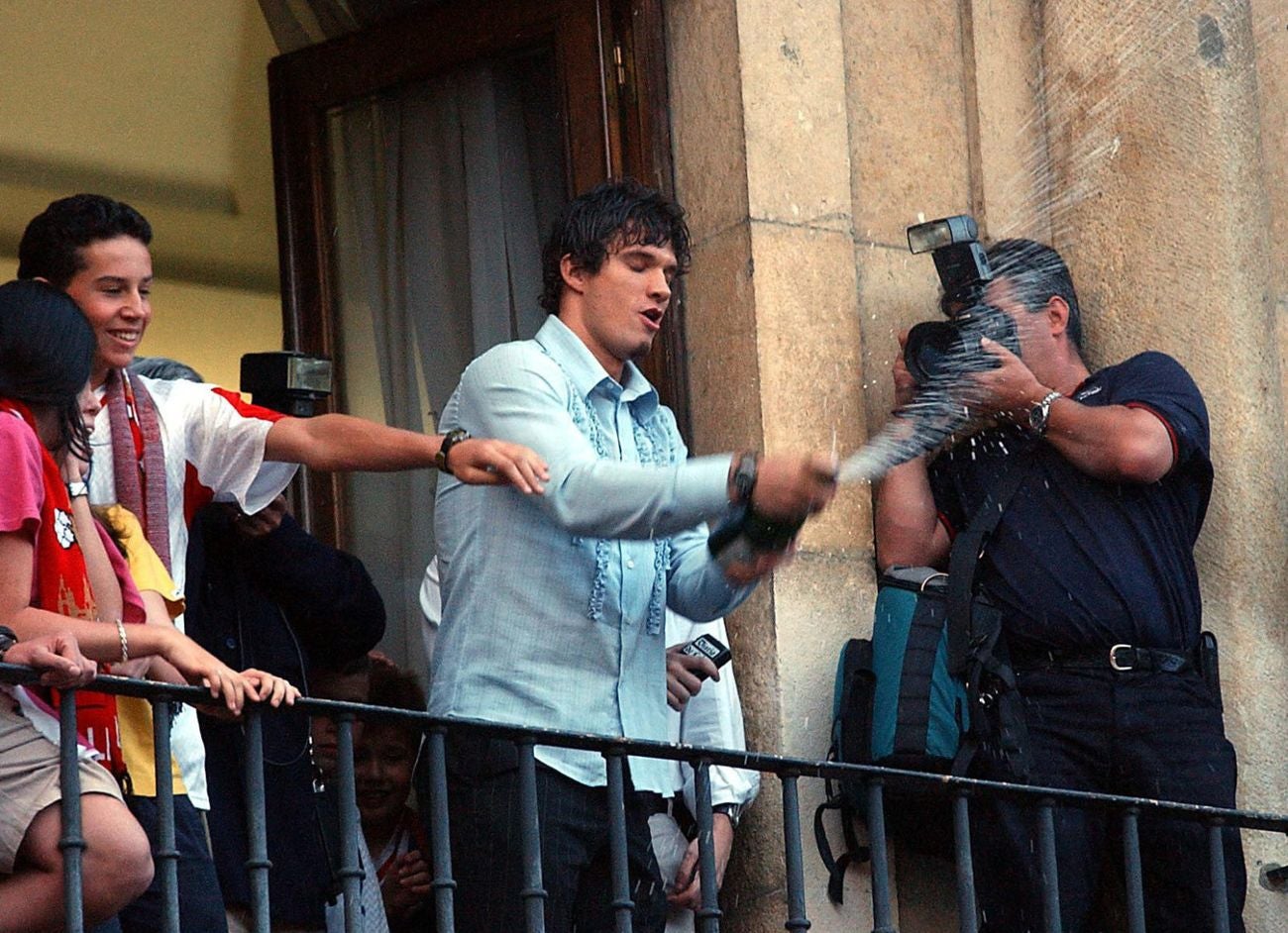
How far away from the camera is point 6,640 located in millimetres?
4223

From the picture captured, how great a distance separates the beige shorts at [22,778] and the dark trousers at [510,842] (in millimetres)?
835

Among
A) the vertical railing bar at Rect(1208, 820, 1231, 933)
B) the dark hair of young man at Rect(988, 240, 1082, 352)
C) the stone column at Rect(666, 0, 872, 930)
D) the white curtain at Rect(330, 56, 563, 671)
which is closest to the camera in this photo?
the vertical railing bar at Rect(1208, 820, 1231, 933)

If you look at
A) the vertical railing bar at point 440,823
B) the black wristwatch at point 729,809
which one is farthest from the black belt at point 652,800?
the vertical railing bar at point 440,823

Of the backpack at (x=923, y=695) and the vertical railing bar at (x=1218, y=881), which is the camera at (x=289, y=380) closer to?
the backpack at (x=923, y=695)

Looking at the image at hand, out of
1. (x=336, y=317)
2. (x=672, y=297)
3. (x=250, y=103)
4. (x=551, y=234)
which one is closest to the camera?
(x=551, y=234)

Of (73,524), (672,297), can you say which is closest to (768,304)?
(672,297)

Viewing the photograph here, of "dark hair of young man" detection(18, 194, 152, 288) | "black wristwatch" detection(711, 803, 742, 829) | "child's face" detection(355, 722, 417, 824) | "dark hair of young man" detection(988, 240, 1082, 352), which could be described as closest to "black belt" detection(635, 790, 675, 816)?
"black wristwatch" detection(711, 803, 742, 829)

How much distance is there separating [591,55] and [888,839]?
2105 millimetres

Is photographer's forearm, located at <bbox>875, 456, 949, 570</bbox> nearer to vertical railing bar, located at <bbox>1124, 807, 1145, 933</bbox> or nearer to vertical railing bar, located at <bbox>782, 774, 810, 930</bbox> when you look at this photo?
vertical railing bar, located at <bbox>1124, 807, 1145, 933</bbox>

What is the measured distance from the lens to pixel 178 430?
202 inches

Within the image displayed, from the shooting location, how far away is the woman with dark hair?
14.0 feet

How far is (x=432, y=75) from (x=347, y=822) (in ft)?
10.3

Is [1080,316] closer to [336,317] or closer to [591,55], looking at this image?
[591,55]

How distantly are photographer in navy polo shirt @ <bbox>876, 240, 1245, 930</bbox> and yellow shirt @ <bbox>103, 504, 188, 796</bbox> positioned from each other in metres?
2.06
